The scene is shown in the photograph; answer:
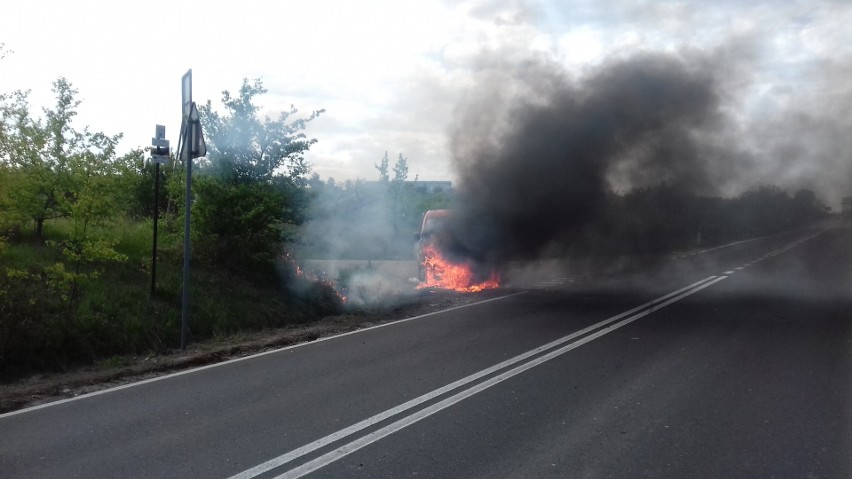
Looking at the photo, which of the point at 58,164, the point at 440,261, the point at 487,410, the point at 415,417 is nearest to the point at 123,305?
the point at 58,164

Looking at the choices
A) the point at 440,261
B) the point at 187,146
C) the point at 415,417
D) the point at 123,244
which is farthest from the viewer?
the point at 440,261

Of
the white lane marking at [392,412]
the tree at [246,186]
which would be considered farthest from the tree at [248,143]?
the white lane marking at [392,412]

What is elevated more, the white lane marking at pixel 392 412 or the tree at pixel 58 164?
the tree at pixel 58 164

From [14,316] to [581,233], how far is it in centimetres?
1622

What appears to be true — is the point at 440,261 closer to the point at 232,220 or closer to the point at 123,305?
the point at 232,220

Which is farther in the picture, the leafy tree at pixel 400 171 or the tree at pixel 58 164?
the leafy tree at pixel 400 171

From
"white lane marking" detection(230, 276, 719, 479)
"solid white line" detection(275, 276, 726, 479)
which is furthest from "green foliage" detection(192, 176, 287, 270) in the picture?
"solid white line" detection(275, 276, 726, 479)

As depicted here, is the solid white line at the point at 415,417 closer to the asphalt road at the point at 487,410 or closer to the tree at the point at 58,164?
the asphalt road at the point at 487,410

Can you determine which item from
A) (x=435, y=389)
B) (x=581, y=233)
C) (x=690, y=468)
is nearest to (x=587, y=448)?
(x=690, y=468)

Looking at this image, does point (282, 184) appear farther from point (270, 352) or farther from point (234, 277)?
point (270, 352)

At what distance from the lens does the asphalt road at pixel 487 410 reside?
4523 millimetres

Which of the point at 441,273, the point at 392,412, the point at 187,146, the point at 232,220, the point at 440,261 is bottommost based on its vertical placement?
the point at 392,412

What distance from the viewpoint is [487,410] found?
5.78 metres

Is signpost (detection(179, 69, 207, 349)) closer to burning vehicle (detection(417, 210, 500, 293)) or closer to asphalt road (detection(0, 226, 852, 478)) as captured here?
asphalt road (detection(0, 226, 852, 478))
